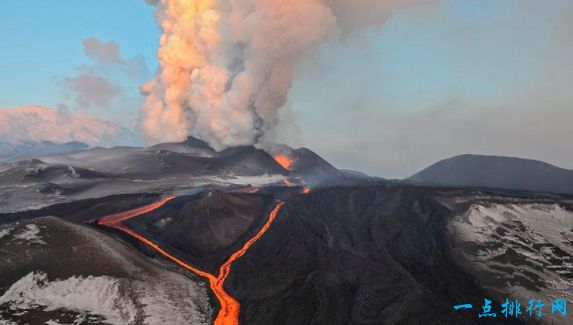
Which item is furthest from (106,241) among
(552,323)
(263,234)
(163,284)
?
(552,323)

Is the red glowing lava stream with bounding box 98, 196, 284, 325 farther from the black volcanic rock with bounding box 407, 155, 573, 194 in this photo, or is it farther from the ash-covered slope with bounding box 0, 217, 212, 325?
the black volcanic rock with bounding box 407, 155, 573, 194

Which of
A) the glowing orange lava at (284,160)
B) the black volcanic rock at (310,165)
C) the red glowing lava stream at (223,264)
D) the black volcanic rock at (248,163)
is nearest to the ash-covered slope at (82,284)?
the red glowing lava stream at (223,264)

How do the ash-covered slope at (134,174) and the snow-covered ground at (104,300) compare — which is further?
the ash-covered slope at (134,174)

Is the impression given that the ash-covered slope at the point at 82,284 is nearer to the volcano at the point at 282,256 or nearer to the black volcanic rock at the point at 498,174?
the volcano at the point at 282,256

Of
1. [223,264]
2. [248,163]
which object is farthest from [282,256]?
[248,163]

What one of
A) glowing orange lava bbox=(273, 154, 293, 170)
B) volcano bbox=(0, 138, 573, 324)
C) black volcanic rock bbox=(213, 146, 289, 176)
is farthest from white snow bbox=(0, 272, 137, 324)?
glowing orange lava bbox=(273, 154, 293, 170)
